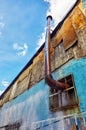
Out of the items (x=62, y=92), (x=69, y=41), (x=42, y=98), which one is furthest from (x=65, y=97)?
(x=69, y=41)

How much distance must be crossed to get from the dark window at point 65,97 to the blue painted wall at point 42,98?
0.88 feet

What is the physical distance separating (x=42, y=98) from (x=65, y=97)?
1.96 m

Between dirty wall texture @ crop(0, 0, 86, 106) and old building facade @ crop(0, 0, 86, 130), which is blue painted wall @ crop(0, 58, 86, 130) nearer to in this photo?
old building facade @ crop(0, 0, 86, 130)

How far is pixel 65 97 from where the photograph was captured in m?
7.83

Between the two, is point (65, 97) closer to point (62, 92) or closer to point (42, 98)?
point (62, 92)

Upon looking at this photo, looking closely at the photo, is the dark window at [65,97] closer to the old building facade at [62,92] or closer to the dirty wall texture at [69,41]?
the old building facade at [62,92]

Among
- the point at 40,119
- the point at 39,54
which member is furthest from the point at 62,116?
the point at 39,54

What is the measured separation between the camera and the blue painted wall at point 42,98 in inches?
278

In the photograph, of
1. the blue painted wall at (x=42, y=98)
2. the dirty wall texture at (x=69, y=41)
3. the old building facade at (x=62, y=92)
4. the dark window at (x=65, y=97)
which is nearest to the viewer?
the old building facade at (x=62, y=92)

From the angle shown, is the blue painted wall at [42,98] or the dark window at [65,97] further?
the dark window at [65,97]

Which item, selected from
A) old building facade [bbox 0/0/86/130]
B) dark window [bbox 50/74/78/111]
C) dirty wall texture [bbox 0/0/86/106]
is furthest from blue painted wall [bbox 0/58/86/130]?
dirty wall texture [bbox 0/0/86/106]

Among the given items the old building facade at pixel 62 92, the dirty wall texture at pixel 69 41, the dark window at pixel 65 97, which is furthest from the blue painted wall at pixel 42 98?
the dirty wall texture at pixel 69 41

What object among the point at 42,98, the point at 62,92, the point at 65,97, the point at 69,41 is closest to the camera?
the point at 65,97

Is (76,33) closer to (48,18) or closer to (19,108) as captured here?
(48,18)
